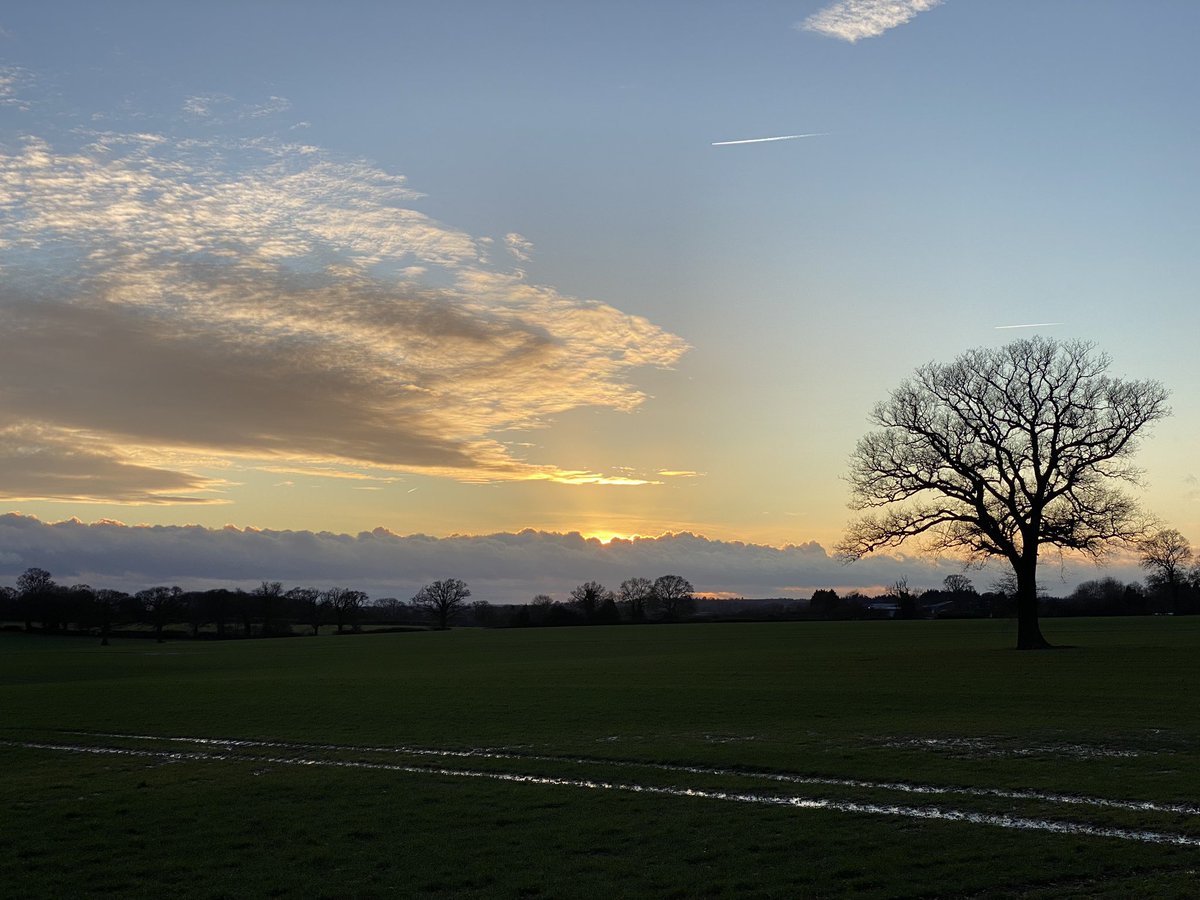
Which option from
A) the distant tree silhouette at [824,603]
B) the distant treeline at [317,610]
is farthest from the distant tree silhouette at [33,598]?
the distant tree silhouette at [824,603]

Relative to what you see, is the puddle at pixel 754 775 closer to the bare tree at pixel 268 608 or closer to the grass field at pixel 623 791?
the grass field at pixel 623 791

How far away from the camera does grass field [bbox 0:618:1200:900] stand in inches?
499

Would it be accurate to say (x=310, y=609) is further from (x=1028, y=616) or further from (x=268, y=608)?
(x=1028, y=616)

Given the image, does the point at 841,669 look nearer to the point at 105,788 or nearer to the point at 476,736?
the point at 476,736

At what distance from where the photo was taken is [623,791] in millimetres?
18172

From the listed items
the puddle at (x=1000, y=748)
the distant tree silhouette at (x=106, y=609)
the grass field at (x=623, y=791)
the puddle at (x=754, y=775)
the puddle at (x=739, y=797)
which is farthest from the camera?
the distant tree silhouette at (x=106, y=609)

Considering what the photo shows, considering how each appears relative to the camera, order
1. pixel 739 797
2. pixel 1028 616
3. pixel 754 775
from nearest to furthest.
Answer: pixel 739 797 < pixel 754 775 < pixel 1028 616

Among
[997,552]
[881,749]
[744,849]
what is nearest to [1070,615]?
[997,552]

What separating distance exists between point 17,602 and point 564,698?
6206 inches

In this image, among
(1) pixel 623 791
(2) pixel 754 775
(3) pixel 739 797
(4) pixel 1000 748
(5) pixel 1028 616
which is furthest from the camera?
(5) pixel 1028 616

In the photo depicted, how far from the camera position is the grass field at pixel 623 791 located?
1268cm

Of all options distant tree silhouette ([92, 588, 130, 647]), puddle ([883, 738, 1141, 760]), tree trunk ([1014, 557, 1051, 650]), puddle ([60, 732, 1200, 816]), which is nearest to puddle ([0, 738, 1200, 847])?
puddle ([60, 732, 1200, 816])

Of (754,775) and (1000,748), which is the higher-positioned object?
(1000,748)

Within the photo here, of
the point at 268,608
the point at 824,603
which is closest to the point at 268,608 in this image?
the point at 268,608
